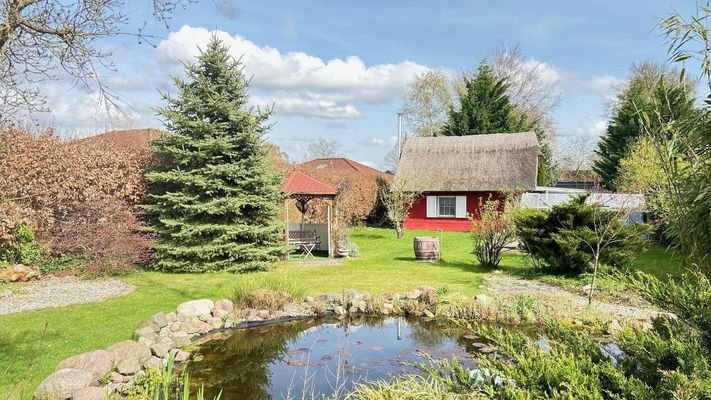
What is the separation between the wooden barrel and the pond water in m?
5.34

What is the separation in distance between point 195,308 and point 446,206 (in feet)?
51.9

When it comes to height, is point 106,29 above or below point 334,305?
above

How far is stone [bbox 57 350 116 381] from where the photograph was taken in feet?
15.1

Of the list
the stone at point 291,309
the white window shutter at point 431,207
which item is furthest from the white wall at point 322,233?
the white window shutter at point 431,207

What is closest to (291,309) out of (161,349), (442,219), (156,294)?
(161,349)

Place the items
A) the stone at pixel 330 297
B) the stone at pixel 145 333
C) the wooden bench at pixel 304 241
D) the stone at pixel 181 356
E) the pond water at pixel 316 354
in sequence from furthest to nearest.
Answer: the wooden bench at pixel 304 241 → the stone at pixel 330 297 → the stone at pixel 145 333 → the stone at pixel 181 356 → the pond water at pixel 316 354

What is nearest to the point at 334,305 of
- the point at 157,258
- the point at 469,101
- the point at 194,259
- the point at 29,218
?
the point at 194,259

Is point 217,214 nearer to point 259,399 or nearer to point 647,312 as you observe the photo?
point 259,399

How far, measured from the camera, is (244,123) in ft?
38.0

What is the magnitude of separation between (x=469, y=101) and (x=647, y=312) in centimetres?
2197

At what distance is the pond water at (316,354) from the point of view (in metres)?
5.10

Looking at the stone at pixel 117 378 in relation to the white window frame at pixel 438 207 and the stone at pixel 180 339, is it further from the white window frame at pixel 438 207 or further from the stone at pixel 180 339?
the white window frame at pixel 438 207

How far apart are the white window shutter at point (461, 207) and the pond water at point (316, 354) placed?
1398 cm

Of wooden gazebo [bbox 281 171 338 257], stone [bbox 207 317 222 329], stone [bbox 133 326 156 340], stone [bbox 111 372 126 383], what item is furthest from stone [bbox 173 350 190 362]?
wooden gazebo [bbox 281 171 338 257]
